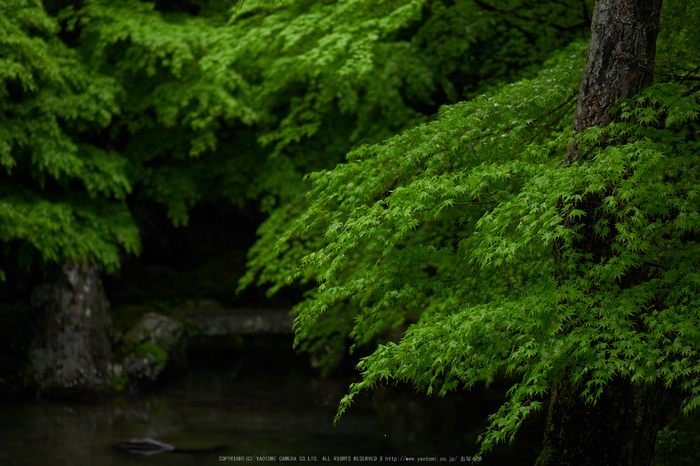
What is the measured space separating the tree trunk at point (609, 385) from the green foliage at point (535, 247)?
0.66ft

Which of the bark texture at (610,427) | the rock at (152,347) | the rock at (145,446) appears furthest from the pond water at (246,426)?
the bark texture at (610,427)

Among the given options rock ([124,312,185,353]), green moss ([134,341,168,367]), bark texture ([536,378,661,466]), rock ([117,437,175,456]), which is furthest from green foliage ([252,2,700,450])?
rock ([124,312,185,353])

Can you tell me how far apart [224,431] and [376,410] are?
309 centimetres

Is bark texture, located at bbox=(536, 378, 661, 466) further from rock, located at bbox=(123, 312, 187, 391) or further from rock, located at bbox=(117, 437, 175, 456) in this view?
rock, located at bbox=(123, 312, 187, 391)

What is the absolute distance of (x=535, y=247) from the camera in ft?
12.1

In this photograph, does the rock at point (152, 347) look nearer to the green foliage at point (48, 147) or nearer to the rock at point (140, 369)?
the rock at point (140, 369)

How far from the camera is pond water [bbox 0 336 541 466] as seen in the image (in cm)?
908

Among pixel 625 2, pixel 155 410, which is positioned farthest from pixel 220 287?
pixel 625 2

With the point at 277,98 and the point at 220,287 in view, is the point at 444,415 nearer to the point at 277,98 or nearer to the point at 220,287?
the point at 277,98

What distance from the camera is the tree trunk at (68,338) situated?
11.4 meters

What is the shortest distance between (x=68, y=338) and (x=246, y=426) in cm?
397

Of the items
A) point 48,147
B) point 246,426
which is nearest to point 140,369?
point 246,426

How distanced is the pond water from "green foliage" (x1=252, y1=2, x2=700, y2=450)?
5.52 m

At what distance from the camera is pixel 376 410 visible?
11.8 m
